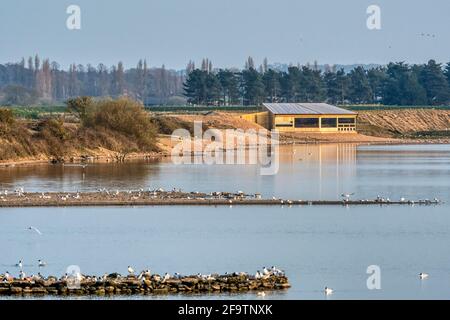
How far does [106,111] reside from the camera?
8894 cm

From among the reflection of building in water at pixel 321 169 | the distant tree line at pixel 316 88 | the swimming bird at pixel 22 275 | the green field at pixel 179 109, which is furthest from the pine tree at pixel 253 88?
the swimming bird at pixel 22 275

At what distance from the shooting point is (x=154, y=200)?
152 ft

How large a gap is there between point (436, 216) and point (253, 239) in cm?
977

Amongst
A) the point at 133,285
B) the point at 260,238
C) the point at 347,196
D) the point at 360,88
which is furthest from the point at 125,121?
the point at 360,88

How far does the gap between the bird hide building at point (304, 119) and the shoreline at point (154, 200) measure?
77.7 meters

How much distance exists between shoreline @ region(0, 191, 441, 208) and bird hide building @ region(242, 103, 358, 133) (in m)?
77.7

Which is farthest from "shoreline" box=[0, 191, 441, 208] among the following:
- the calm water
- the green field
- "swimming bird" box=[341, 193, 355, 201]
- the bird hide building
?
the bird hide building

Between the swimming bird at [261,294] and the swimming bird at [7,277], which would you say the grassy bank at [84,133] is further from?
the swimming bird at [261,294]

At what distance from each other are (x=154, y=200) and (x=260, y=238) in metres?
10.5

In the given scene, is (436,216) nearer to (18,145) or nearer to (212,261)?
(212,261)

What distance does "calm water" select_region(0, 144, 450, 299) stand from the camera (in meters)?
29.5

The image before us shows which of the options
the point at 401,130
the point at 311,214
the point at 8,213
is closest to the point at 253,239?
the point at 311,214

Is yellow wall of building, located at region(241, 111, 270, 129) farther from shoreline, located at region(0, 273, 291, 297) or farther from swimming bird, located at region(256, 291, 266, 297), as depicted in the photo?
swimming bird, located at region(256, 291, 266, 297)

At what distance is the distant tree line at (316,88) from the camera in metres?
158
